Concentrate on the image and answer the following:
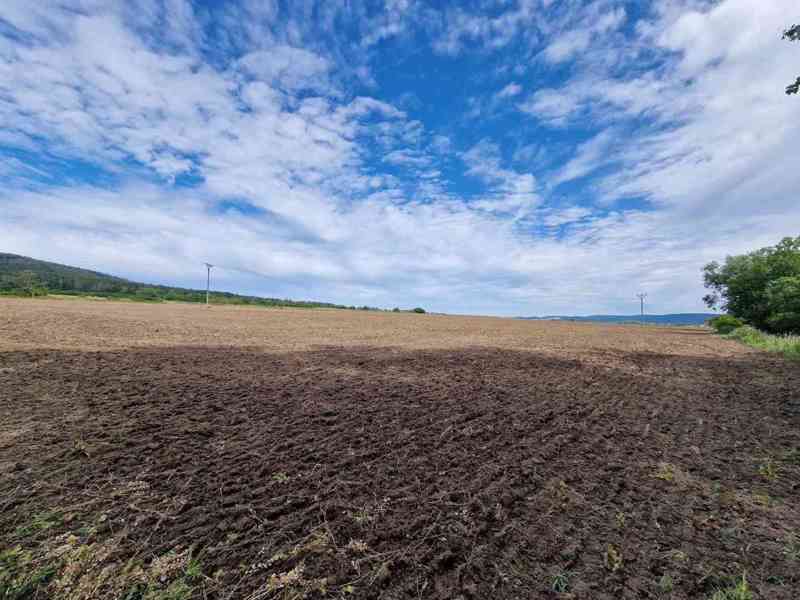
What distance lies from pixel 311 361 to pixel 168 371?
4356 millimetres

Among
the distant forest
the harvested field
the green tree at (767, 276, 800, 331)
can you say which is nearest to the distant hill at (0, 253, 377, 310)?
the distant forest

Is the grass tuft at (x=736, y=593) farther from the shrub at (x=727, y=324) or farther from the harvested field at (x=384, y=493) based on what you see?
the shrub at (x=727, y=324)

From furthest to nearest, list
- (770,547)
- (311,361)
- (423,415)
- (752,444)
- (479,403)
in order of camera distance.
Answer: (311,361), (479,403), (423,415), (752,444), (770,547)

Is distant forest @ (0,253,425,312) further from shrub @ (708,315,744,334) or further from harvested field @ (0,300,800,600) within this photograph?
harvested field @ (0,300,800,600)

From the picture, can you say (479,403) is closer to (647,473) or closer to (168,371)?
(647,473)

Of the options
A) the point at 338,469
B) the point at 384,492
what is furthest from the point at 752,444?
the point at 338,469

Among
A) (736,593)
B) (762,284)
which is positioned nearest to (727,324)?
(762,284)

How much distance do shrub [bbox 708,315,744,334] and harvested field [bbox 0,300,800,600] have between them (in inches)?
1606

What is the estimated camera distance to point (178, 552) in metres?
2.69

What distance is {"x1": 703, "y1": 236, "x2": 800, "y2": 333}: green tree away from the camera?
2866 cm

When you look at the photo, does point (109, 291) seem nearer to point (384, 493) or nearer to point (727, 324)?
point (384, 493)

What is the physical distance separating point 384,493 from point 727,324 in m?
51.3

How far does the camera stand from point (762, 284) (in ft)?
Result: 110

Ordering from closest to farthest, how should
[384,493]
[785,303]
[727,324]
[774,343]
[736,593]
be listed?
1. [736,593]
2. [384,493]
3. [774,343]
4. [785,303]
5. [727,324]
